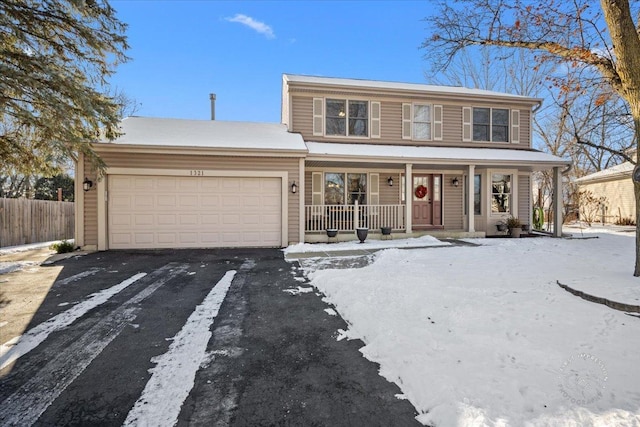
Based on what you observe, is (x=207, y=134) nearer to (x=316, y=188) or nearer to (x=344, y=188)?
(x=316, y=188)

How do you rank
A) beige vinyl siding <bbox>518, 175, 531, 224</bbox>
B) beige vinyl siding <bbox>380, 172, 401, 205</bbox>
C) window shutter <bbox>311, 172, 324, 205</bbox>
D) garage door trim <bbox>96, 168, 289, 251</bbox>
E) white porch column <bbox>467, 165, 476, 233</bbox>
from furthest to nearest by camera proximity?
beige vinyl siding <bbox>518, 175, 531, 224</bbox> → beige vinyl siding <bbox>380, 172, 401, 205</bbox> → window shutter <bbox>311, 172, 324, 205</bbox> → white porch column <bbox>467, 165, 476, 233</bbox> → garage door trim <bbox>96, 168, 289, 251</bbox>

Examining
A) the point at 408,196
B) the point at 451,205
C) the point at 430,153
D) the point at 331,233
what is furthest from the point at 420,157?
the point at 331,233

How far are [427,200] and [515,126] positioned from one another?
4823 millimetres

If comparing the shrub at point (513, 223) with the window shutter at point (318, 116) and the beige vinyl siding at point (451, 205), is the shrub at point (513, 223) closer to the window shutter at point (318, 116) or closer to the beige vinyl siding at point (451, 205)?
the beige vinyl siding at point (451, 205)

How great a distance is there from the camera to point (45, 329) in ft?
11.2

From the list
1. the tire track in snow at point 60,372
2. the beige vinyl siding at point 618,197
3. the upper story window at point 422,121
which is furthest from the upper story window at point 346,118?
the beige vinyl siding at point 618,197

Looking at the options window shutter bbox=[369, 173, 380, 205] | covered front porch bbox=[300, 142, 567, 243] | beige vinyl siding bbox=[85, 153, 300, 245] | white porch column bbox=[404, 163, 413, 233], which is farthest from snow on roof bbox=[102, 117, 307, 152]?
white porch column bbox=[404, 163, 413, 233]

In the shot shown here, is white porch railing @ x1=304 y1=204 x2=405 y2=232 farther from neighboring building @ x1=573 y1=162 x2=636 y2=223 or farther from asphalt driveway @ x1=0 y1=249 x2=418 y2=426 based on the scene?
neighboring building @ x1=573 y1=162 x2=636 y2=223

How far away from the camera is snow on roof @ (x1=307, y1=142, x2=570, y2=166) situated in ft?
33.8

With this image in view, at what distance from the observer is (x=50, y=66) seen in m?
6.58

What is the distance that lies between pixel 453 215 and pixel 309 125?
6639mm

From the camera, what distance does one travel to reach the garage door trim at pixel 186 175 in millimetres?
8938

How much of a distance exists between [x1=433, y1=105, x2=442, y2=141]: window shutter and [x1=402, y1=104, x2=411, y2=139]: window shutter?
1045 millimetres

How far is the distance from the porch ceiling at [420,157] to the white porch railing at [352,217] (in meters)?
1.55
